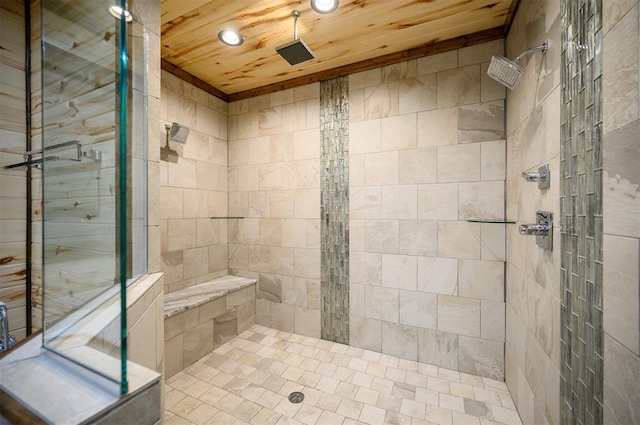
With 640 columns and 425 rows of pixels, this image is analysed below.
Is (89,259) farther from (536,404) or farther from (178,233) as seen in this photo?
(536,404)

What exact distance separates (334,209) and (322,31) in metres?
1.36

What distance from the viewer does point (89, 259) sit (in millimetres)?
994

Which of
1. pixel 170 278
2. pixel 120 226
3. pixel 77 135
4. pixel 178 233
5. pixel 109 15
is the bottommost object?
pixel 170 278

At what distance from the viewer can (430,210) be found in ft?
6.33

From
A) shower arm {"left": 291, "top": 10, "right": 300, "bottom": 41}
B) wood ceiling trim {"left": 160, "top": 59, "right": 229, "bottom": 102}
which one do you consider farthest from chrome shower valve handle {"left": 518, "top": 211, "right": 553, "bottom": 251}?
wood ceiling trim {"left": 160, "top": 59, "right": 229, "bottom": 102}

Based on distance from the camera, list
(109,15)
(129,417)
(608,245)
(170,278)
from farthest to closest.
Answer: (170,278) < (109,15) < (608,245) < (129,417)

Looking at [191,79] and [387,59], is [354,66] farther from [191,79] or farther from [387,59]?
[191,79]

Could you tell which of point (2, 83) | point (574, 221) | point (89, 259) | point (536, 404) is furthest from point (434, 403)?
point (2, 83)

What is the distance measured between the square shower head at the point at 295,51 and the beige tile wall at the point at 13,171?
4.79ft

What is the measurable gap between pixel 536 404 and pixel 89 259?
2.12 m

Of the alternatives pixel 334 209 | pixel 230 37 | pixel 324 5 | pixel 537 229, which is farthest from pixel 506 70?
pixel 230 37

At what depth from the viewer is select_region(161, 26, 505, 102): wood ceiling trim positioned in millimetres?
1779

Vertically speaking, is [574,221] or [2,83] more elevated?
[2,83]

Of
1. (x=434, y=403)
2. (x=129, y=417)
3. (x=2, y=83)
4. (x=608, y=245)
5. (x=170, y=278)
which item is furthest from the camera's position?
(x=170, y=278)
